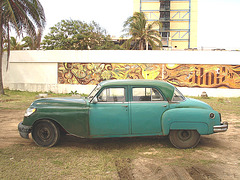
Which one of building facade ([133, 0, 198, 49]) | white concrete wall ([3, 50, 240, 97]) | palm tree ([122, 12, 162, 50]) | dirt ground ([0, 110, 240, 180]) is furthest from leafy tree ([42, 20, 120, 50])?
dirt ground ([0, 110, 240, 180])

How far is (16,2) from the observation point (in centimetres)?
1479

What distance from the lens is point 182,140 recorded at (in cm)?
527

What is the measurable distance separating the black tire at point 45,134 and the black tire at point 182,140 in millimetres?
2631

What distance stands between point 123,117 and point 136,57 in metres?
13.7

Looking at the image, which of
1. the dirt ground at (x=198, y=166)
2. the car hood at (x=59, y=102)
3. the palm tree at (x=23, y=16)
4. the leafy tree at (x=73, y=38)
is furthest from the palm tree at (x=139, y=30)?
the car hood at (x=59, y=102)

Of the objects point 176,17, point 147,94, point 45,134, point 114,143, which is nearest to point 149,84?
point 147,94

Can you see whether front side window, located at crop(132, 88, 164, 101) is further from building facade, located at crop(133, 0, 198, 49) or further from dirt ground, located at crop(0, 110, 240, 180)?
building facade, located at crop(133, 0, 198, 49)

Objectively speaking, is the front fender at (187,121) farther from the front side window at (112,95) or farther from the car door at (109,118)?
the front side window at (112,95)

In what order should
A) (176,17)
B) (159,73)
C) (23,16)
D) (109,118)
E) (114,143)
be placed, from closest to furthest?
(109,118) < (114,143) < (23,16) < (159,73) < (176,17)

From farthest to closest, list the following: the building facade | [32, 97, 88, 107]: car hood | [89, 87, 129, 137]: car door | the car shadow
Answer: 1. the building facade
2. the car shadow
3. [32, 97, 88, 107]: car hood
4. [89, 87, 129, 137]: car door

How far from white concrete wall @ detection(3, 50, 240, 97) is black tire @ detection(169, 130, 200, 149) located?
1341 centimetres

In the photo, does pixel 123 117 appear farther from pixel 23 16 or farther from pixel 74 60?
pixel 74 60

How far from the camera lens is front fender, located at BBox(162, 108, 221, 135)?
507cm

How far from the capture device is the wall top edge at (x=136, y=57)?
17672 millimetres
